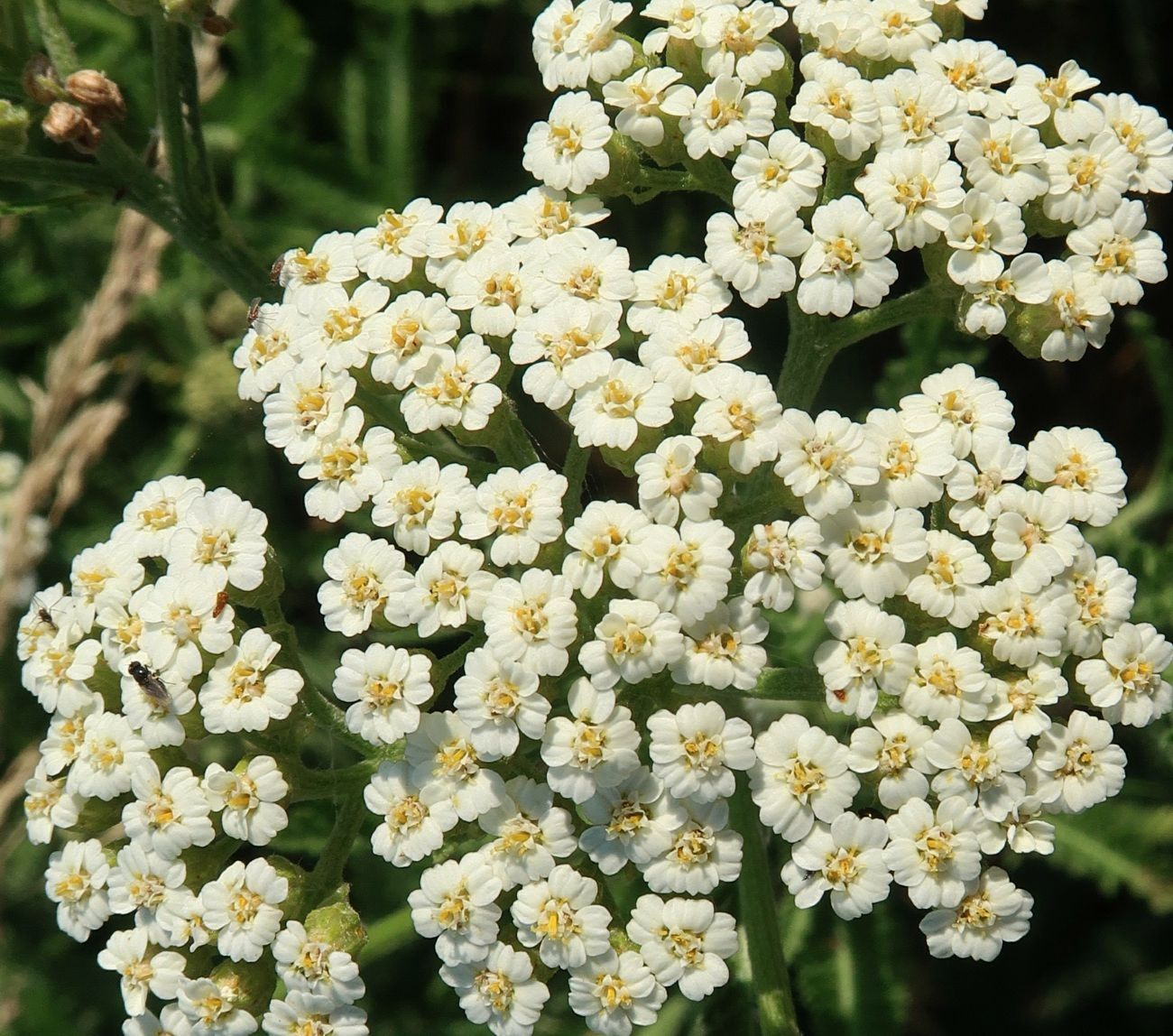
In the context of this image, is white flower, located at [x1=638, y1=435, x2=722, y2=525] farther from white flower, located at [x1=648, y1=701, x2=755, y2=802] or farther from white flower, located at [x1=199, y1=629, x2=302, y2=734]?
white flower, located at [x1=199, y1=629, x2=302, y2=734]

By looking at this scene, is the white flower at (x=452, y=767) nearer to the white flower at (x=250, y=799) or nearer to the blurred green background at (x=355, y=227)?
the white flower at (x=250, y=799)

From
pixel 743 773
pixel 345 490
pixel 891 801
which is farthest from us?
pixel 743 773

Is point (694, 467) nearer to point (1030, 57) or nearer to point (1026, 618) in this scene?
point (1026, 618)

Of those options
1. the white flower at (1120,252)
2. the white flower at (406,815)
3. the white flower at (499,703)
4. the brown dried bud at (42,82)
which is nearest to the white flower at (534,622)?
the white flower at (499,703)

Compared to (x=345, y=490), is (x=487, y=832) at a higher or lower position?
lower

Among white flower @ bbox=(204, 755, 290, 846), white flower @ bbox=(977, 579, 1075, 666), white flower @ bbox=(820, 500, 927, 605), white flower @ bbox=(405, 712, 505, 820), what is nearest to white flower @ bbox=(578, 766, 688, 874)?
white flower @ bbox=(405, 712, 505, 820)

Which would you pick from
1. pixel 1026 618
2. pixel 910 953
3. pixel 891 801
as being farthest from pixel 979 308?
pixel 910 953
